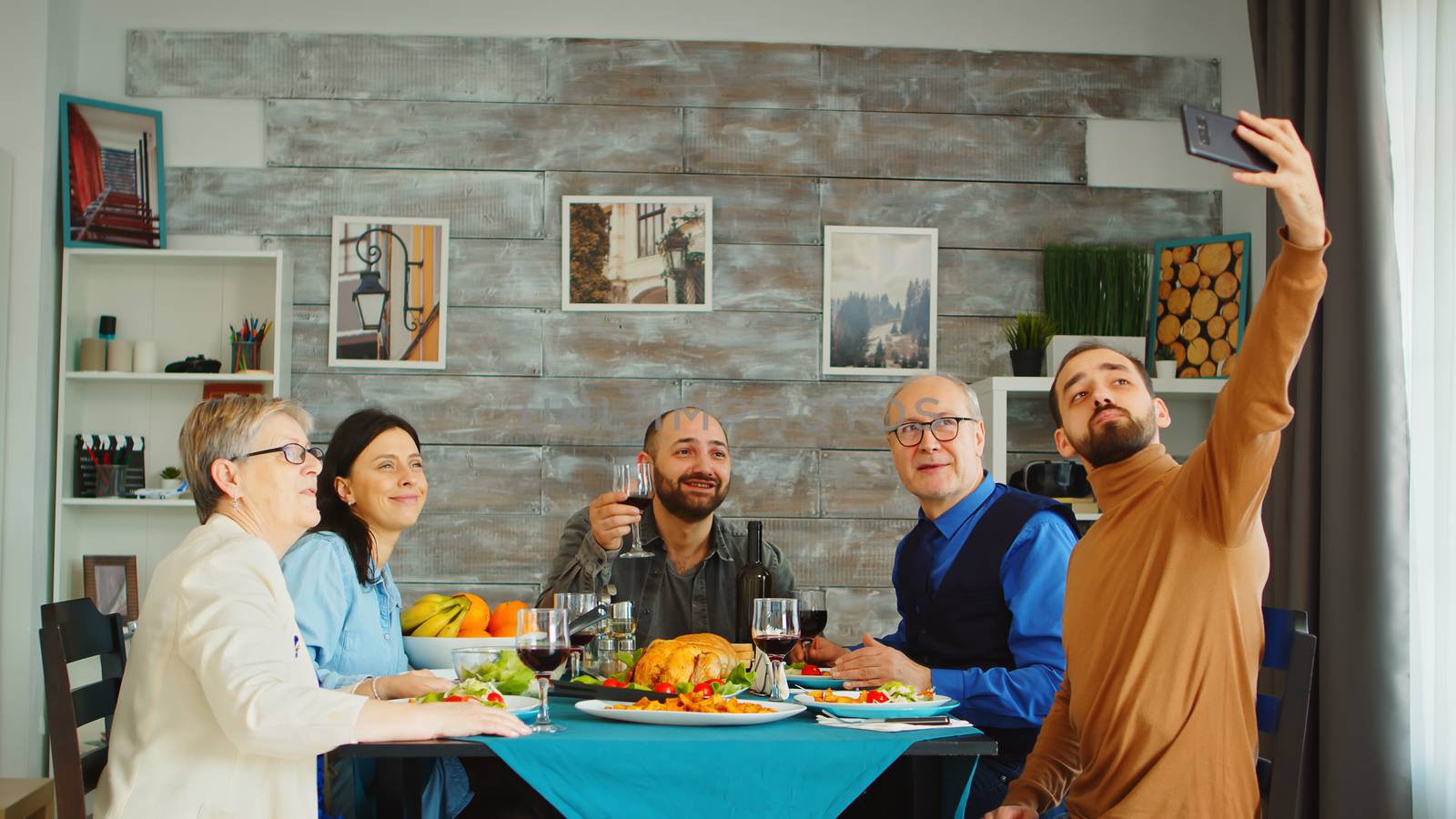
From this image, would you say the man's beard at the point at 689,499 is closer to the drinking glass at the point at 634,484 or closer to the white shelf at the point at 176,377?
the drinking glass at the point at 634,484

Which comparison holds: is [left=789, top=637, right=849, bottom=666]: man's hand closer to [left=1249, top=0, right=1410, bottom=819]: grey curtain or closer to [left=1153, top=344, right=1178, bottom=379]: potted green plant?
[left=1249, top=0, right=1410, bottom=819]: grey curtain

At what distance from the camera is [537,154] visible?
4172 mm

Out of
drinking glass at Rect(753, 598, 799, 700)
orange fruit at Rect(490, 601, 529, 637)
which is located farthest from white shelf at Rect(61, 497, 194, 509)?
drinking glass at Rect(753, 598, 799, 700)

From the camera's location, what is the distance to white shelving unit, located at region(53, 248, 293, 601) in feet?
12.9

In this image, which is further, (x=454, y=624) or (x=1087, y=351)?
A: (x=454, y=624)

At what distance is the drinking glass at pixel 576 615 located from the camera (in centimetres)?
205

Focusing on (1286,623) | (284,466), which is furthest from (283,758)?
(1286,623)

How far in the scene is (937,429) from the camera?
2717 millimetres

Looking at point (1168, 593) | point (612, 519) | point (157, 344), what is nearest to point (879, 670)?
point (1168, 593)

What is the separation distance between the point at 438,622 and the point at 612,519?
18.5 inches

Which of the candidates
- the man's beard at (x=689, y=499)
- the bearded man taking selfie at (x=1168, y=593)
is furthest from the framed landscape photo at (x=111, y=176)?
the bearded man taking selfie at (x=1168, y=593)

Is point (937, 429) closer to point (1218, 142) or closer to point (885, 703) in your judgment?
point (885, 703)

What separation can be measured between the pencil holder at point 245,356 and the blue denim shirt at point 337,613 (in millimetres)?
1615

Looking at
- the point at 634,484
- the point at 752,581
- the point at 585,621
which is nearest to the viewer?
the point at 585,621
